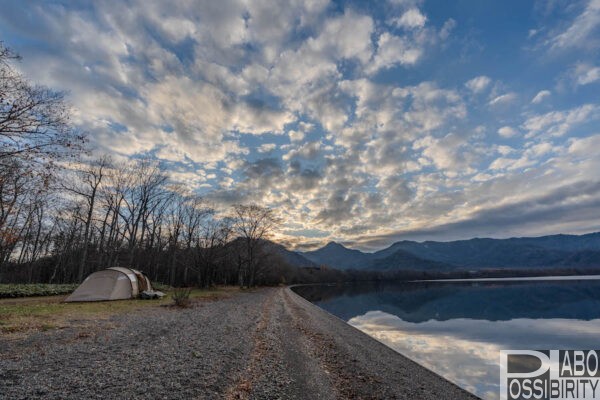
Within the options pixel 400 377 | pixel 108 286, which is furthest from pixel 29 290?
pixel 400 377

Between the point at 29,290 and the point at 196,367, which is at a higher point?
the point at 196,367

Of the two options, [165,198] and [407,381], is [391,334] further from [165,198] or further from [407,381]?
[165,198]

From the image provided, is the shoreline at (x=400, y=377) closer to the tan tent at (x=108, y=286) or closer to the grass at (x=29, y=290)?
the tan tent at (x=108, y=286)

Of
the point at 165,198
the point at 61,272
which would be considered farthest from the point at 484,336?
the point at 61,272

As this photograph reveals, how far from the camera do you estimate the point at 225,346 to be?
39.9 ft

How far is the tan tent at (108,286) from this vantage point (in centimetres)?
→ 2398

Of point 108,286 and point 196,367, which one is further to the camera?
point 108,286

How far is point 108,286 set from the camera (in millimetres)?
25125

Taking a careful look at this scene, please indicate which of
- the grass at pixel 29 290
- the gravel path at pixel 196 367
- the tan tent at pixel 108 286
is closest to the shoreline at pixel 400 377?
the gravel path at pixel 196 367

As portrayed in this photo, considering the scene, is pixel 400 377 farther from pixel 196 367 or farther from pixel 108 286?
pixel 108 286

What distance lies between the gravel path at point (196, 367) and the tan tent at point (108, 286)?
1138 centimetres

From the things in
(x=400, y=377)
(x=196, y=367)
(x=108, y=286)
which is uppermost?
(x=196, y=367)

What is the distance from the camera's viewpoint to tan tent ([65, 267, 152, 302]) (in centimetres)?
2398

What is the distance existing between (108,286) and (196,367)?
2061cm
